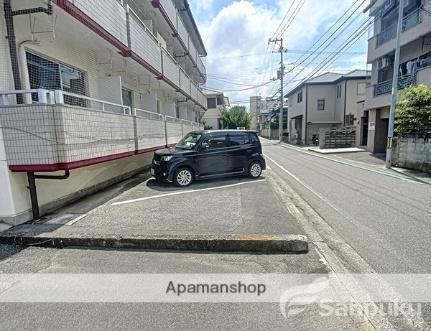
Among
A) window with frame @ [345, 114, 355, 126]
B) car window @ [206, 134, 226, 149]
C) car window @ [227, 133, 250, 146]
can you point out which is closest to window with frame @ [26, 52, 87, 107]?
car window @ [206, 134, 226, 149]

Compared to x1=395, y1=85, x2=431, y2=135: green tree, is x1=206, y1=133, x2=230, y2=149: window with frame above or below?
below

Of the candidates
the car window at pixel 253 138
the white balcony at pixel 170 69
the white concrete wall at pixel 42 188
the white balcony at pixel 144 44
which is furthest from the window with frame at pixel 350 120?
the white concrete wall at pixel 42 188

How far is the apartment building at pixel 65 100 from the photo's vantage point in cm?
441

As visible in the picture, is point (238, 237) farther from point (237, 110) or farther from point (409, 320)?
point (237, 110)

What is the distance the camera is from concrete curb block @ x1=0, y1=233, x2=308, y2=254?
152 inches

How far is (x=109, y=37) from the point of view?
6.49 metres

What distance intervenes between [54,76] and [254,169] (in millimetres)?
6401

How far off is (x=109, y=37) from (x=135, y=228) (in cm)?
476

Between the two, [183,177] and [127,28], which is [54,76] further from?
[183,177]

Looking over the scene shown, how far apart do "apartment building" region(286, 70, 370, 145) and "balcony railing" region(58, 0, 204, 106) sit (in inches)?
866

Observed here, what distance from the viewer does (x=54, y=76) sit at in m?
6.13

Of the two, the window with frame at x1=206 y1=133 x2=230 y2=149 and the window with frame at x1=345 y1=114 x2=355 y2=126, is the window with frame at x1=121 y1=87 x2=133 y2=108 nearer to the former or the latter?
the window with frame at x1=206 y1=133 x2=230 y2=149

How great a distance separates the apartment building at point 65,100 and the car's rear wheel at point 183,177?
1.42 m

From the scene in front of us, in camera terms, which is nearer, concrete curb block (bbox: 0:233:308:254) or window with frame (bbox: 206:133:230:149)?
concrete curb block (bbox: 0:233:308:254)
